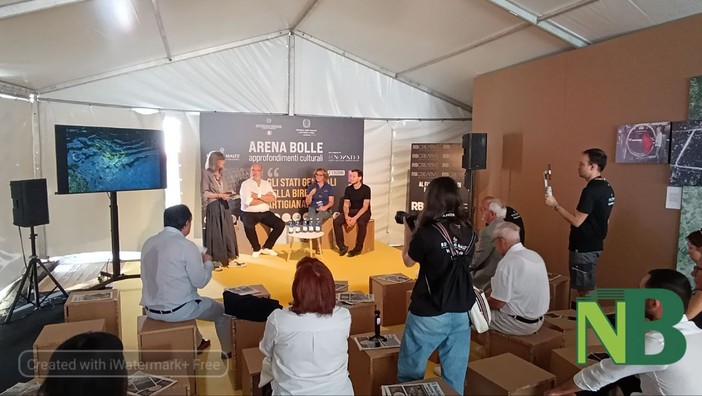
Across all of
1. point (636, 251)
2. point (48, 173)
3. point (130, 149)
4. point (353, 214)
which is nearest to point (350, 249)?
point (353, 214)

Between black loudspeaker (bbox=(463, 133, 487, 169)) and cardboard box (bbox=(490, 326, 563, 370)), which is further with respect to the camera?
black loudspeaker (bbox=(463, 133, 487, 169))

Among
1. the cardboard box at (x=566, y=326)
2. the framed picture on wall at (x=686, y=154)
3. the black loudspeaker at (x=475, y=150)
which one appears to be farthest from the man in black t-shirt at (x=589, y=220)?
the black loudspeaker at (x=475, y=150)

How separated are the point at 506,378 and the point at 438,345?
0.37 m

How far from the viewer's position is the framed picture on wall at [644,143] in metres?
3.54

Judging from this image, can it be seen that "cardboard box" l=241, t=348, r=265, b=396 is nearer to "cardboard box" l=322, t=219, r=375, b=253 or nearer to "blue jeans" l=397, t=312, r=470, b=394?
"blue jeans" l=397, t=312, r=470, b=394

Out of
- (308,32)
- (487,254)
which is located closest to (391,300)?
(487,254)

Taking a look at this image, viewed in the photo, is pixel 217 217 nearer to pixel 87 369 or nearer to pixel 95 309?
pixel 95 309

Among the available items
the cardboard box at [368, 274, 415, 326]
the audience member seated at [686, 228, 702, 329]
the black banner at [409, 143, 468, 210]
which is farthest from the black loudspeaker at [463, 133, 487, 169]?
the audience member seated at [686, 228, 702, 329]

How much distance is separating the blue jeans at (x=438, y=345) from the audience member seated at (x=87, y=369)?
130 centimetres

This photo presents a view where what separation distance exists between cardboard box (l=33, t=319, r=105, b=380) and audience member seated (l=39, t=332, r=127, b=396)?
1.26 metres

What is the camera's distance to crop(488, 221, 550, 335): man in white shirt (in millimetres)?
2664

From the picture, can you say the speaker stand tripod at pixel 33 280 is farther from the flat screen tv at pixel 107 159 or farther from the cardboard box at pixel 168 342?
the cardboard box at pixel 168 342

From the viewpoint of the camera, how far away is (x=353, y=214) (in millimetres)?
6273

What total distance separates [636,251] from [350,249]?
11.7 ft
